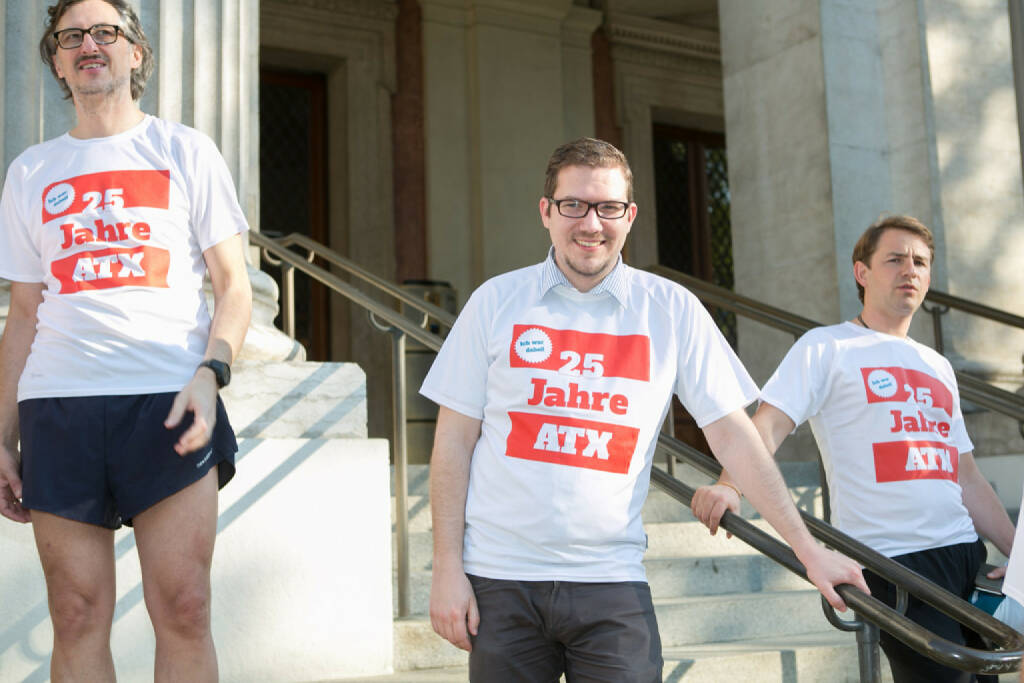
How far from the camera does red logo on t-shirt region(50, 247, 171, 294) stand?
2.33 metres

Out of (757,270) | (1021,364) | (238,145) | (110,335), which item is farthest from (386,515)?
(1021,364)

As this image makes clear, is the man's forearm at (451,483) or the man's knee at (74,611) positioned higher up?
the man's forearm at (451,483)

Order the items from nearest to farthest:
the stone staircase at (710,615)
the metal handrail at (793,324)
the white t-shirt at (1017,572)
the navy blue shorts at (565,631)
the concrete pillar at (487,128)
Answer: the white t-shirt at (1017,572), the navy blue shorts at (565,631), the stone staircase at (710,615), the metal handrail at (793,324), the concrete pillar at (487,128)

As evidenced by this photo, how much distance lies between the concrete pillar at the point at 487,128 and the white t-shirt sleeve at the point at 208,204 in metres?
6.99

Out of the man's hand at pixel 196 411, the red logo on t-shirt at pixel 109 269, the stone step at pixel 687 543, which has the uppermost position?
the red logo on t-shirt at pixel 109 269

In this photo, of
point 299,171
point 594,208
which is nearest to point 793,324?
point 594,208

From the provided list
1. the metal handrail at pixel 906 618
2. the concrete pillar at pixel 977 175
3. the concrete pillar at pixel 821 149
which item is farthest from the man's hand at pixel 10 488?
the concrete pillar at pixel 977 175

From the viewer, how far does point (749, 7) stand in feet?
22.7

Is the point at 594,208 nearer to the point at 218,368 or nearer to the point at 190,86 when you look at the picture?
the point at 218,368

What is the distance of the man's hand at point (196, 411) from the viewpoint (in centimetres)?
216

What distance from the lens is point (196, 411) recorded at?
86.0 inches

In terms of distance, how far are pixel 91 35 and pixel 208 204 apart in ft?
1.27

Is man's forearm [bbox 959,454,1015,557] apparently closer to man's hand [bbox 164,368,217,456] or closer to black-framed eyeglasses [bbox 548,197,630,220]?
black-framed eyeglasses [bbox 548,197,630,220]

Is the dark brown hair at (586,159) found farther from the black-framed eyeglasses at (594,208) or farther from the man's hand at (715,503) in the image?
the man's hand at (715,503)
